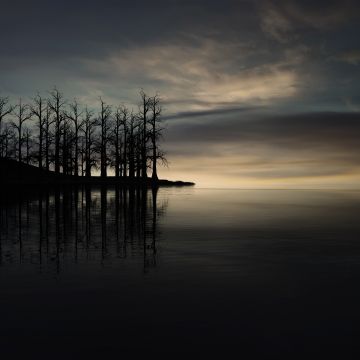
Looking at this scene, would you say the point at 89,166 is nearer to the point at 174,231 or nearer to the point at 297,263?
the point at 174,231

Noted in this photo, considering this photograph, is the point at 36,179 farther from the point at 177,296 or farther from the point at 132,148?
the point at 177,296

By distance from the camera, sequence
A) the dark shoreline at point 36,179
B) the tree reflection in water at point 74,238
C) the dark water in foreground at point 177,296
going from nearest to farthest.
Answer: the dark water in foreground at point 177,296 → the tree reflection in water at point 74,238 → the dark shoreline at point 36,179

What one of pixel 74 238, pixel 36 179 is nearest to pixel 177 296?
pixel 74 238

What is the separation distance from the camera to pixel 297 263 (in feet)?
27.0

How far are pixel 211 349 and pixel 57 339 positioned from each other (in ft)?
5.50

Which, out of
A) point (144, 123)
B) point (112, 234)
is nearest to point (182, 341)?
point (112, 234)

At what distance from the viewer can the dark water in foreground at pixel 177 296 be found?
4.25 metres

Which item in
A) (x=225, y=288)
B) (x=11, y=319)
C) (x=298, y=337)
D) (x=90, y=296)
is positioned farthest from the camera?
(x=225, y=288)

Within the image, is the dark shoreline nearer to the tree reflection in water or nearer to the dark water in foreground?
the tree reflection in water

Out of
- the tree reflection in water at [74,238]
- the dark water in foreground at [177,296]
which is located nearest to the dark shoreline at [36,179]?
the tree reflection in water at [74,238]

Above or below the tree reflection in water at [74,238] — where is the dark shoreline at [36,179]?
above

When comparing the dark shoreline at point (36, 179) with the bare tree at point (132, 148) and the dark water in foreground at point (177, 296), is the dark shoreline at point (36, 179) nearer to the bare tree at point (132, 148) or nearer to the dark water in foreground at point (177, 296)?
the bare tree at point (132, 148)

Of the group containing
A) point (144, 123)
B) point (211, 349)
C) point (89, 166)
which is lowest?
point (211, 349)

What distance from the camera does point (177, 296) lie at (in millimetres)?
5793
